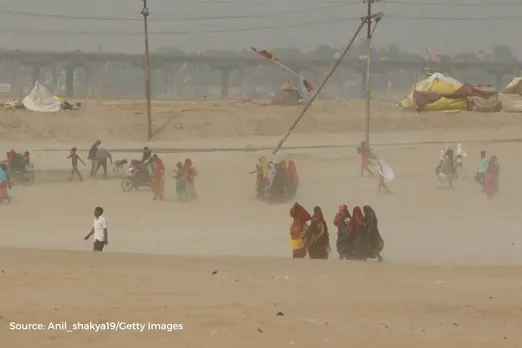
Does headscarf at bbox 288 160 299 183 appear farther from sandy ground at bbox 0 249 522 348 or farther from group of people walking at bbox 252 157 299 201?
sandy ground at bbox 0 249 522 348

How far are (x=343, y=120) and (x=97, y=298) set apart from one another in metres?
40.3

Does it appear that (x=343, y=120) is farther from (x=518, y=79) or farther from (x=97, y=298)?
(x=97, y=298)

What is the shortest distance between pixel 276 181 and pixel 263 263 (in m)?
11.4

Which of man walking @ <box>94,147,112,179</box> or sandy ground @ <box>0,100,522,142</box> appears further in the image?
sandy ground @ <box>0,100,522,142</box>

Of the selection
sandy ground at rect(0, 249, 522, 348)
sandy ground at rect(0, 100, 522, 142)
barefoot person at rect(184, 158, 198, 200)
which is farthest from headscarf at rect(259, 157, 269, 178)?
sandy ground at rect(0, 100, 522, 142)

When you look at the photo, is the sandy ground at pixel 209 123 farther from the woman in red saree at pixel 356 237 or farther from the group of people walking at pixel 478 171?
the woman in red saree at pixel 356 237

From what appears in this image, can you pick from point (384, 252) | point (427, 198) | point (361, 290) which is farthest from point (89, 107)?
point (361, 290)

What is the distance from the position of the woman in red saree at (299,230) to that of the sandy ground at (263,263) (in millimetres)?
286

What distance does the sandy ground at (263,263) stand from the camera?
10461mm

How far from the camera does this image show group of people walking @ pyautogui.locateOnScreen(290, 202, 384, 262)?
53.4 ft

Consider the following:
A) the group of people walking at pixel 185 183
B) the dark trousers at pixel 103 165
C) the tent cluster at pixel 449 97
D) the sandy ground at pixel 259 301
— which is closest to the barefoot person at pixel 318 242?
the sandy ground at pixel 259 301

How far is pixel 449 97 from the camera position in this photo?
53656 millimetres

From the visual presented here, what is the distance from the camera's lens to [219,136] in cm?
4831

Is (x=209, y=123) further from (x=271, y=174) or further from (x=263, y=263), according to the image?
(x=263, y=263)
